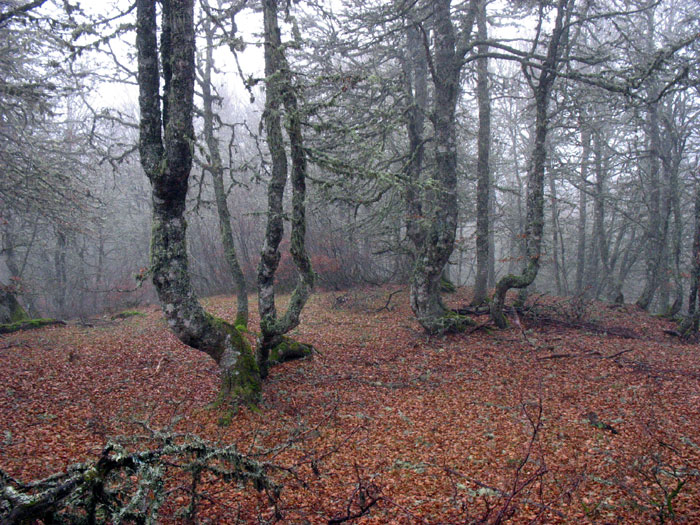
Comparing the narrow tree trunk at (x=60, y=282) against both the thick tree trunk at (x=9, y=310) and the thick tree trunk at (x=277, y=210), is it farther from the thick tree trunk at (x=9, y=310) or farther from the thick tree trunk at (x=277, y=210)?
the thick tree trunk at (x=277, y=210)

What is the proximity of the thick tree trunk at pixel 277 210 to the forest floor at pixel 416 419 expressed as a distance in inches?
38.1

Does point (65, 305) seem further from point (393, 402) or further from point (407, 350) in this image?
point (393, 402)

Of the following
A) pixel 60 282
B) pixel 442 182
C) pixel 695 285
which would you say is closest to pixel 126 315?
pixel 60 282

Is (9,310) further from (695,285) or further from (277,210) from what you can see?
(695,285)

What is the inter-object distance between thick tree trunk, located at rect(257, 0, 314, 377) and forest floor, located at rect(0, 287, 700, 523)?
38.1 inches

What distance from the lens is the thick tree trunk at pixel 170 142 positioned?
471 centimetres

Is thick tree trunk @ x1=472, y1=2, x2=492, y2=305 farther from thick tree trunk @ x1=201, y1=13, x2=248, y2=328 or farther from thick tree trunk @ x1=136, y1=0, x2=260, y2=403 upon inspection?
thick tree trunk @ x1=136, y1=0, x2=260, y2=403

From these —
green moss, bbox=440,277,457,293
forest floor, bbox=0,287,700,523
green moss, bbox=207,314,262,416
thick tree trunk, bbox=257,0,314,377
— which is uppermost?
thick tree trunk, bbox=257,0,314,377

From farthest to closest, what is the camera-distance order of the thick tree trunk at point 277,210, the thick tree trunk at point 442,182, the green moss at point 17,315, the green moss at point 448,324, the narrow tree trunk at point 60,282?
the narrow tree trunk at point 60,282, the green moss at point 17,315, the green moss at point 448,324, the thick tree trunk at point 442,182, the thick tree trunk at point 277,210

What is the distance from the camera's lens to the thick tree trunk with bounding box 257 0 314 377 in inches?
220

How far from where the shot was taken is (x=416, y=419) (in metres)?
5.23

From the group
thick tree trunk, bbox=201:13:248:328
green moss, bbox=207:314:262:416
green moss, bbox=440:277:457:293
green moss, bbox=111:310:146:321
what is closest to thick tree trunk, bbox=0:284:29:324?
green moss, bbox=111:310:146:321

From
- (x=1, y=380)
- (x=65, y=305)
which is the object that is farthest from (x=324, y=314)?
(x=65, y=305)

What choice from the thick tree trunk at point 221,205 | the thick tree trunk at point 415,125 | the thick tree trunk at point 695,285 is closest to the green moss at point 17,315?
the thick tree trunk at point 221,205
